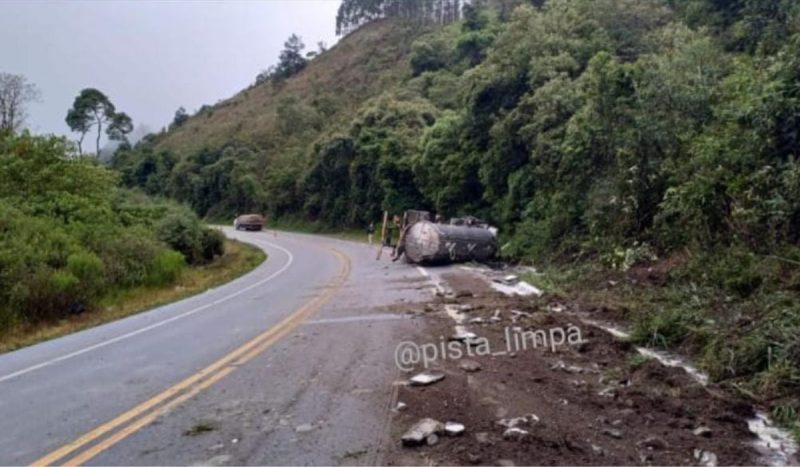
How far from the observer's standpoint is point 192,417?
20.4ft

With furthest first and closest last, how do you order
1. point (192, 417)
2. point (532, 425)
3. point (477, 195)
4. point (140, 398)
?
point (477, 195) < point (140, 398) < point (192, 417) < point (532, 425)

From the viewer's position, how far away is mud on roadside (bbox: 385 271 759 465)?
16.1ft

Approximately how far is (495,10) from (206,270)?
4440cm

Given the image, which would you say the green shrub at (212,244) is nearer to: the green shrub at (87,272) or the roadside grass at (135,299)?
the roadside grass at (135,299)

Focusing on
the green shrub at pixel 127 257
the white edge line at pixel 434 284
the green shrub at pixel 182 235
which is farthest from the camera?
the green shrub at pixel 182 235

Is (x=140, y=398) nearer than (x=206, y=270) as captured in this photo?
Yes

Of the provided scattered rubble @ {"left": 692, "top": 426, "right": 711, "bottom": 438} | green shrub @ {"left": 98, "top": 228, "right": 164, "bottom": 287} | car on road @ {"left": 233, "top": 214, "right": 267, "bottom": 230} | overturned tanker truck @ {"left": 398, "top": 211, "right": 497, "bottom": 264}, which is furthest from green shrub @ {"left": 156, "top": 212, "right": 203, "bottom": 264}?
scattered rubble @ {"left": 692, "top": 426, "right": 711, "bottom": 438}

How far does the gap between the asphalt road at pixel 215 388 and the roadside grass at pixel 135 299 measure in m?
1.46

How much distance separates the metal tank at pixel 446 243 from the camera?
23453 millimetres

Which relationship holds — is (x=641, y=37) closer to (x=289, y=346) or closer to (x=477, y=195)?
(x=477, y=195)

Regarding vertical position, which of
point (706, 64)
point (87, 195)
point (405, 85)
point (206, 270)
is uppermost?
point (405, 85)

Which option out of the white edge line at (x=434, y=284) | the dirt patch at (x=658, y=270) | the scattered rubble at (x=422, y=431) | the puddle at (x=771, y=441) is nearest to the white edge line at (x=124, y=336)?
the white edge line at (x=434, y=284)

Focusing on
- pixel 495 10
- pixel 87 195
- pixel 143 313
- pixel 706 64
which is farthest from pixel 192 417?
pixel 495 10

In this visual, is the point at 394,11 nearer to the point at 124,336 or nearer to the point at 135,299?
the point at 135,299
